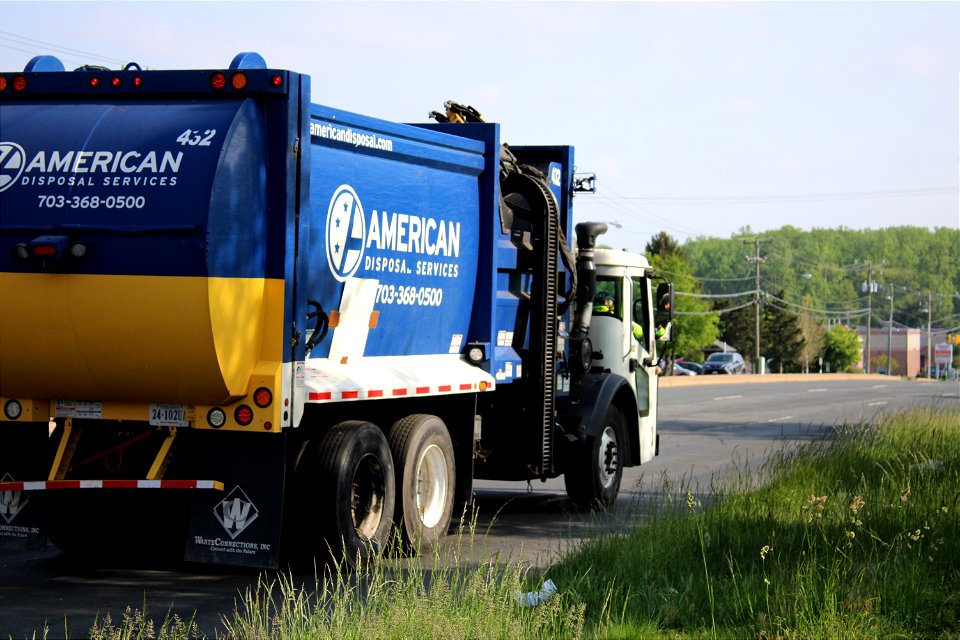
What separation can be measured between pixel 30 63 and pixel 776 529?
20.1 ft

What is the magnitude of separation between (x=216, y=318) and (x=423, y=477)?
115 inches

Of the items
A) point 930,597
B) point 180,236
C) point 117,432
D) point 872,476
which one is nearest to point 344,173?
point 180,236

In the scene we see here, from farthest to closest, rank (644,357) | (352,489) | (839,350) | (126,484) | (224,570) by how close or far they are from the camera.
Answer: (839,350) < (644,357) < (224,570) < (352,489) < (126,484)

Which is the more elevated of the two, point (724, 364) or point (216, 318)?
point (216, 318)

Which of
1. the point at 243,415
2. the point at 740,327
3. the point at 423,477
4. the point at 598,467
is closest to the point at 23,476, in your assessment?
the point at 243,415

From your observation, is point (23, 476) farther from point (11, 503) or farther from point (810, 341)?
point (810, 341)

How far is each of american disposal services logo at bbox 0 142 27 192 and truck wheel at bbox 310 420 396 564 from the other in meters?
2.63

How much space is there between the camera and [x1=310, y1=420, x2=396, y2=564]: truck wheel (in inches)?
348

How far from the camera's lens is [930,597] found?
23.7 ft

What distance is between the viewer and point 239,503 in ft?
27.7

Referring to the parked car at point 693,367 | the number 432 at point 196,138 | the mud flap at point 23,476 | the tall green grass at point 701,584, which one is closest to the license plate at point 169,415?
the mud flap at point 23,476

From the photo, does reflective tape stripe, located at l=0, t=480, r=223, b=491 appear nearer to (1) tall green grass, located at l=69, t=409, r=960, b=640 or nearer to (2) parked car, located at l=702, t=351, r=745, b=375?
(1) tall green grass, located at l=69, t=409, r=960, b=640

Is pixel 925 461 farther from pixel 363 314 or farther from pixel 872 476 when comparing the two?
pixel 363 314

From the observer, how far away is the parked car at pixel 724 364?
88875mm
